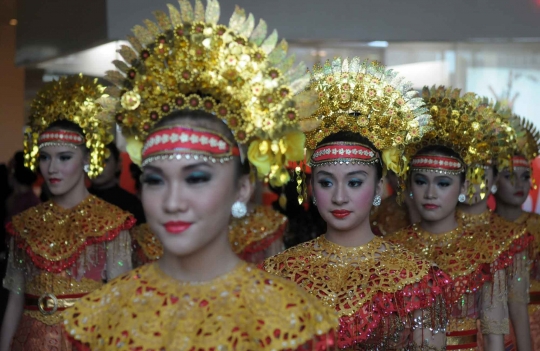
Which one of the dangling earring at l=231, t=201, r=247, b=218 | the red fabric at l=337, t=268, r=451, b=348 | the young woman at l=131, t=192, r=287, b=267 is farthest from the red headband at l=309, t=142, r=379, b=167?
the young woman at l=131, t=192, r=287, b=267

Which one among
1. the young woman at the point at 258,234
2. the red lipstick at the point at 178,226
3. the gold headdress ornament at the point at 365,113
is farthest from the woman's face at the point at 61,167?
the red lipstick at the point at 178,226

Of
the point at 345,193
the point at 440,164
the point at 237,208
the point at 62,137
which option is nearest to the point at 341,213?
the point at 345,193

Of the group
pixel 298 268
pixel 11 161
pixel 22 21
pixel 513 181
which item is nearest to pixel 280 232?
pixel 513 181

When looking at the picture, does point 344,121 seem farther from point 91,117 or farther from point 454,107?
point 91,117

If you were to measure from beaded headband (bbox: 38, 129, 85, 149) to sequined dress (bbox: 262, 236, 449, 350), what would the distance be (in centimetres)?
158

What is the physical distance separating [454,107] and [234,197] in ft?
7.75

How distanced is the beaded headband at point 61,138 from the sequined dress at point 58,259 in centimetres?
34

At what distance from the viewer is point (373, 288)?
138 inches

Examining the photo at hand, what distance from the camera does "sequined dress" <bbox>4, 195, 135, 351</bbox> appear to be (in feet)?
14.6

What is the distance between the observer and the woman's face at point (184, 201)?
100 inches

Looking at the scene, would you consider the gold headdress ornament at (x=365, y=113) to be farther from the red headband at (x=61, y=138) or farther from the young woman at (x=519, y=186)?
the young woman at (x=519, y=186)

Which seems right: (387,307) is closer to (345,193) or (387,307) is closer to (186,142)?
(345,193)

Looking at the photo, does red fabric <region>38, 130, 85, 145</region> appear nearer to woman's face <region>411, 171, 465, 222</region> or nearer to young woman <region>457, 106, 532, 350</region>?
woman's face <region>411, 171, 465, 222</region>

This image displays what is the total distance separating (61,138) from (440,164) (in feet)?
7.05
